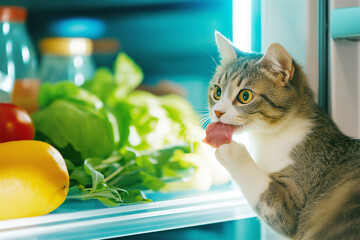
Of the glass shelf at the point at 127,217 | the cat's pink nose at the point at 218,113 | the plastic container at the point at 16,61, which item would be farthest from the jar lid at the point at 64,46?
the cat's pink nose at the point at 218,113

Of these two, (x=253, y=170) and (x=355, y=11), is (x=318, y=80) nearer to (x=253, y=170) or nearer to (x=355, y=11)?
(x=355, y=11)

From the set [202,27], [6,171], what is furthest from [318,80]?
[202,27]

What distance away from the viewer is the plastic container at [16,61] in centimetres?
116

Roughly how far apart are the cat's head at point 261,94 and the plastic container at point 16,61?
0.68 meters

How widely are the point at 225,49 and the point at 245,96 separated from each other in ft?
0.47

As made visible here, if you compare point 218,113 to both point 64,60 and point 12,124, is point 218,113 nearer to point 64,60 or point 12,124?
point 12,124

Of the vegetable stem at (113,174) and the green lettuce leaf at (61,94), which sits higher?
the green lettuce leaf at (61,94)

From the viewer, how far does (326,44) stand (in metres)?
0.83

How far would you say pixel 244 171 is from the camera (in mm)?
686

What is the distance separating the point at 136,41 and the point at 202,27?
0.91 ft

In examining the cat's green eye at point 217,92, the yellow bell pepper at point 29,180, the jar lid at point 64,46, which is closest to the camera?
the yellow bell pepper at point 29,180

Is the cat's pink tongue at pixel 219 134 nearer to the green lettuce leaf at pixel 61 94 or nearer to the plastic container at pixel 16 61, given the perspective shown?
the green lettuce leaf at pixel 61 94

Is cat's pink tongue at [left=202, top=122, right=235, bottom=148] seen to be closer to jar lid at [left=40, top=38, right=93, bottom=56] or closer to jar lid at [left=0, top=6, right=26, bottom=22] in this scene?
jar lid at [left=0, top=6, right=26, bottom=22]

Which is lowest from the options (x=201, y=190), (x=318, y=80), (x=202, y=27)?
(x=201, y=190)
